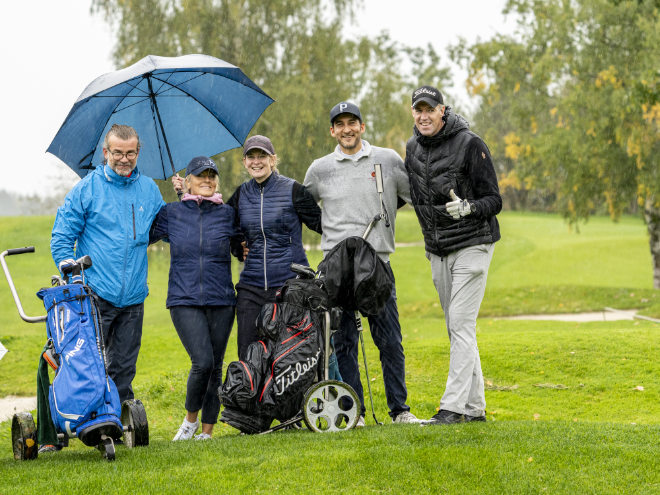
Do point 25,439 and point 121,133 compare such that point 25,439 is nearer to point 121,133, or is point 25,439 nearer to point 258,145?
point 121,133

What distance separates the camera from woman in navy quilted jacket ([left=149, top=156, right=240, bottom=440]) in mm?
5531

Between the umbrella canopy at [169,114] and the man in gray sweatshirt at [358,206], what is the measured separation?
1019mm

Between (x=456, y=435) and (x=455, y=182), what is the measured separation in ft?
5.40

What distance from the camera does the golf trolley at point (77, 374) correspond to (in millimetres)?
4523

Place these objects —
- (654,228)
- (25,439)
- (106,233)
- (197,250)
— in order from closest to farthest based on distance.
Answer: (25,439) < (106,233) < (197,250) < (654,228)

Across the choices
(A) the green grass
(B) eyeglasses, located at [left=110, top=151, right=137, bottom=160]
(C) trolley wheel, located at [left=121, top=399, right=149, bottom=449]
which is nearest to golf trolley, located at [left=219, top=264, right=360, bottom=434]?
(A) the green grass

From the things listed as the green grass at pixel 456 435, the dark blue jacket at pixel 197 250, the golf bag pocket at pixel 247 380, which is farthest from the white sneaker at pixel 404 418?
the dark blue jacket at pixel 197 250

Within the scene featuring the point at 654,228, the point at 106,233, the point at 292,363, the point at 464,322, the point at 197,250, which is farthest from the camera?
the point at 654,228

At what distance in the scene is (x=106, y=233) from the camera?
5316 mm

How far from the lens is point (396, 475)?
4.26 m

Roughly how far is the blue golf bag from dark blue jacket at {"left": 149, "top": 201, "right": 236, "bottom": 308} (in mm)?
831

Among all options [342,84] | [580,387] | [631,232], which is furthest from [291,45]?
[631,232]

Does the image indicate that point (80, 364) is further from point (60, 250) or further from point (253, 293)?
point (253, 293)

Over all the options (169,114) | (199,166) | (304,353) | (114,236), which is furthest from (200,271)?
(169,114)
